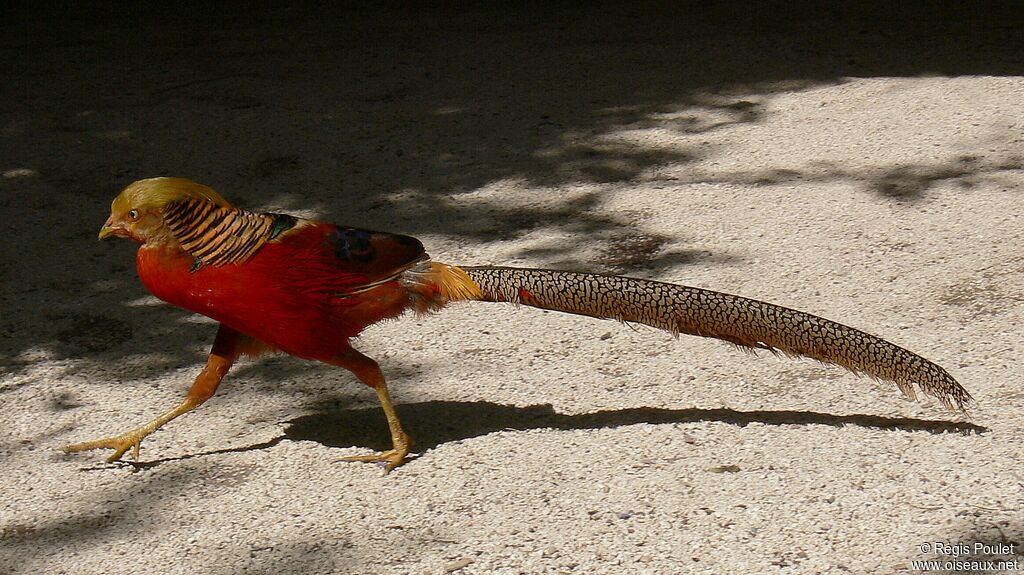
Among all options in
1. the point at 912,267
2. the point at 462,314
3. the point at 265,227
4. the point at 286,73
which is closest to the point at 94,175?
the point at 286,73

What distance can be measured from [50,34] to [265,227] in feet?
17.4

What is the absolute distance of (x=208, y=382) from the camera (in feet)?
8.93

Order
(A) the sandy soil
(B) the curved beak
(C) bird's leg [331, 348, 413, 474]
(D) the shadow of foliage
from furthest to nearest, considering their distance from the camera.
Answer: (D) the shadow of foliage → (C) bird's leg [331, 348, 413, 474] → (B) the curved beak → (A) the sandy soil

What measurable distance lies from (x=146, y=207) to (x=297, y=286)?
0.36 metres

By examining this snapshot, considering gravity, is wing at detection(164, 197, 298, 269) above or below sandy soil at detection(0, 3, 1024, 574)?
above

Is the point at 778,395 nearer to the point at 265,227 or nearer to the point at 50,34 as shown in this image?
the point at 265,227

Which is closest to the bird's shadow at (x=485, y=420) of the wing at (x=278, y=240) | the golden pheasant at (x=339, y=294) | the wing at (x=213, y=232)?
the golden pheasant at (x=339, y=294)

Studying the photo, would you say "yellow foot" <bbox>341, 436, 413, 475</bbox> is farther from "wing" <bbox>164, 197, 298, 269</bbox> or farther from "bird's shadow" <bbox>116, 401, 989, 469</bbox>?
"wing" <bbox>164, 197, 298, 269</bbox>

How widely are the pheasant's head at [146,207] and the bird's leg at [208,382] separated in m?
0.33

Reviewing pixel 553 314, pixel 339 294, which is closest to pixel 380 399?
pixel 339 294

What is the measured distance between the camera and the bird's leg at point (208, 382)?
2.72m

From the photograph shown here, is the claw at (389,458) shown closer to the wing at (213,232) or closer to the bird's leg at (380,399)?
the bird's leg at (380,399)

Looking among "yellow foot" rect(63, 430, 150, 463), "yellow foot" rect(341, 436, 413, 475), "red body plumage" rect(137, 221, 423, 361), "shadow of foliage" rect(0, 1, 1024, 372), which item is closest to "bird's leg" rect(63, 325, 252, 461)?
"yellow foot" rect(63, 430, 150, 463)

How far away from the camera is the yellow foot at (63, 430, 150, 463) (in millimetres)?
2762
